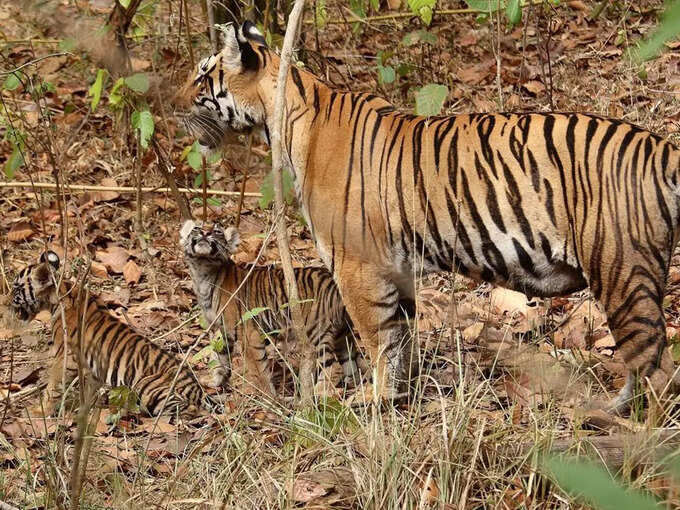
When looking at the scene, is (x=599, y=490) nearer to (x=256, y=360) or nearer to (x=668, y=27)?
(x=668, y=27)

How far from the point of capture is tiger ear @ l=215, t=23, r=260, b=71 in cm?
470

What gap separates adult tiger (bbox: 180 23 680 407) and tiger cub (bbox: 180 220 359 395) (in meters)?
0.83

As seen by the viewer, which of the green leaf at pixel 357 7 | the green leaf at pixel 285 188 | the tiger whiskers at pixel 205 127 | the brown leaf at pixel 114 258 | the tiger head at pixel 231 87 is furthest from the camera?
the brown leaf at pixel 114 258

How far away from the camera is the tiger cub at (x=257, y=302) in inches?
222

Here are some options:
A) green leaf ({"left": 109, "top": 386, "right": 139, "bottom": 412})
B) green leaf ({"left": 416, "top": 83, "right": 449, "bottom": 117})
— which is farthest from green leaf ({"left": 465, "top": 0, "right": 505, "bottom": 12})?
green leaf ({"left": 109, "top": 386, "right": 139, "bottom": 412})

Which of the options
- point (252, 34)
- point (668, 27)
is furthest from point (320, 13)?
point (668, 27)

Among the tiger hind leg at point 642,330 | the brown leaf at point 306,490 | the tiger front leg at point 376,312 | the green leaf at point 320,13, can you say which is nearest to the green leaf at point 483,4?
the green leaf at point 320,13

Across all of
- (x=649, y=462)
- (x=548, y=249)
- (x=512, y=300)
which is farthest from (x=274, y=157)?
(x=512, y=300)

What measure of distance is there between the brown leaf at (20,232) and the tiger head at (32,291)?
172 cm

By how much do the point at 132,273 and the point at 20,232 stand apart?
1.22m

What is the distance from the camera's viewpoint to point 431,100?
4.61 meters

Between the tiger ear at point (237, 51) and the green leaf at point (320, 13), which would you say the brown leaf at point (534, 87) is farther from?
the tiger ear at point (237, 51)

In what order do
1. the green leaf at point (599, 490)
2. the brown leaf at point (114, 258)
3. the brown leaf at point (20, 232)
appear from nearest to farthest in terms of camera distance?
the green leaf at point (599, 490) < the brown leaf at point (114, 258) < the brown leaf at point (20, 232)

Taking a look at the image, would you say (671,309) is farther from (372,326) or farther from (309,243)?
(309,243)
